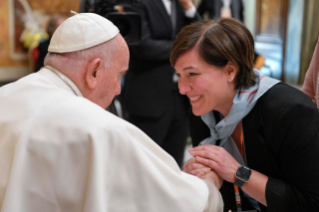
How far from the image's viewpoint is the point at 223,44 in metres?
1.66

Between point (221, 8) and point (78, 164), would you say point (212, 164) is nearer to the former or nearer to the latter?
point (78, 164)

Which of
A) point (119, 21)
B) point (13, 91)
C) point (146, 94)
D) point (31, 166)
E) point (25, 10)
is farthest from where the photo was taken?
point (25, 10)

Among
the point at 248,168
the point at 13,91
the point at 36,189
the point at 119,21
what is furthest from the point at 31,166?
the point at 119,21

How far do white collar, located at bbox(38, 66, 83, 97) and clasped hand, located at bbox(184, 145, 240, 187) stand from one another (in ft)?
2.08

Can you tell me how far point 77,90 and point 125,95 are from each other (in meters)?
1.69

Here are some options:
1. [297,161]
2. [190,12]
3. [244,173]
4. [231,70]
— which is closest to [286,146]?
[297,161]

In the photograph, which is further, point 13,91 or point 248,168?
point 248,168

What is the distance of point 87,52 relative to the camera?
1362mm

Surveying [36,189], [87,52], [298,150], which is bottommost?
[298,150]

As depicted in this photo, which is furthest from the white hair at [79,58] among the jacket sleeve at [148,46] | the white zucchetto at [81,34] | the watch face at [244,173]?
the jacket sleeve at [148,46]

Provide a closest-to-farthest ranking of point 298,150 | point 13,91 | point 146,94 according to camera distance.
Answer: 1. point 13,91
2. point 298,150
3. point 146,94

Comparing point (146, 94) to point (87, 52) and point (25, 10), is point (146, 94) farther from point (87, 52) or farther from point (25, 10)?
point (25, 10)

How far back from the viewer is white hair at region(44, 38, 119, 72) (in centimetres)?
135

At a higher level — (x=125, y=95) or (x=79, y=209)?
(x=79, y=209)
